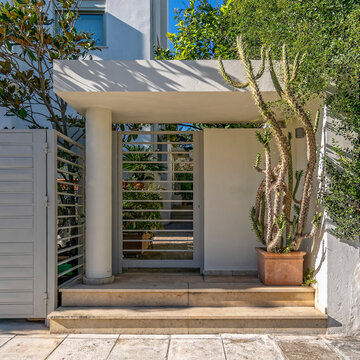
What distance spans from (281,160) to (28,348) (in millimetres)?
4117

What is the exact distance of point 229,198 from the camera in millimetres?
6422

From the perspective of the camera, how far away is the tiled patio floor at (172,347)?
13.7 ft

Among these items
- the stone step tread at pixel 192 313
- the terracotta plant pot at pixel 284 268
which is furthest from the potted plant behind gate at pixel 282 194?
the stone step tread at pixel 192 313

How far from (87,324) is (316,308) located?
3.15 m

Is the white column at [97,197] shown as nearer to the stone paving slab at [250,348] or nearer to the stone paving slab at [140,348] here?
the stone paving slab at [140,348]

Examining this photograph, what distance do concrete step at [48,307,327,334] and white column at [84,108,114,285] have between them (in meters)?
0.83

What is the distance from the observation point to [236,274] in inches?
248

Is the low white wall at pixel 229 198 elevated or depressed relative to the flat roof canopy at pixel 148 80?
depressed

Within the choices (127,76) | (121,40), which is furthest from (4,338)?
(121,40)

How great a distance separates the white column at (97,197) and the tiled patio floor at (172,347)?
3.66 ft

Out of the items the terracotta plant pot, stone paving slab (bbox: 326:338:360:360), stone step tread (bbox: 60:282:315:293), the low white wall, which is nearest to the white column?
stone step tread (bbox: 60:282:315:293)

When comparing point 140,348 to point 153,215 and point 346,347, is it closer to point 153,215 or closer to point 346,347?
point 346,347

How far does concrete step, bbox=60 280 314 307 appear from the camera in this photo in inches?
201

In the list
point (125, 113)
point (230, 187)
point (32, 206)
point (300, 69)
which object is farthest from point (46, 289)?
point (300, 69)
